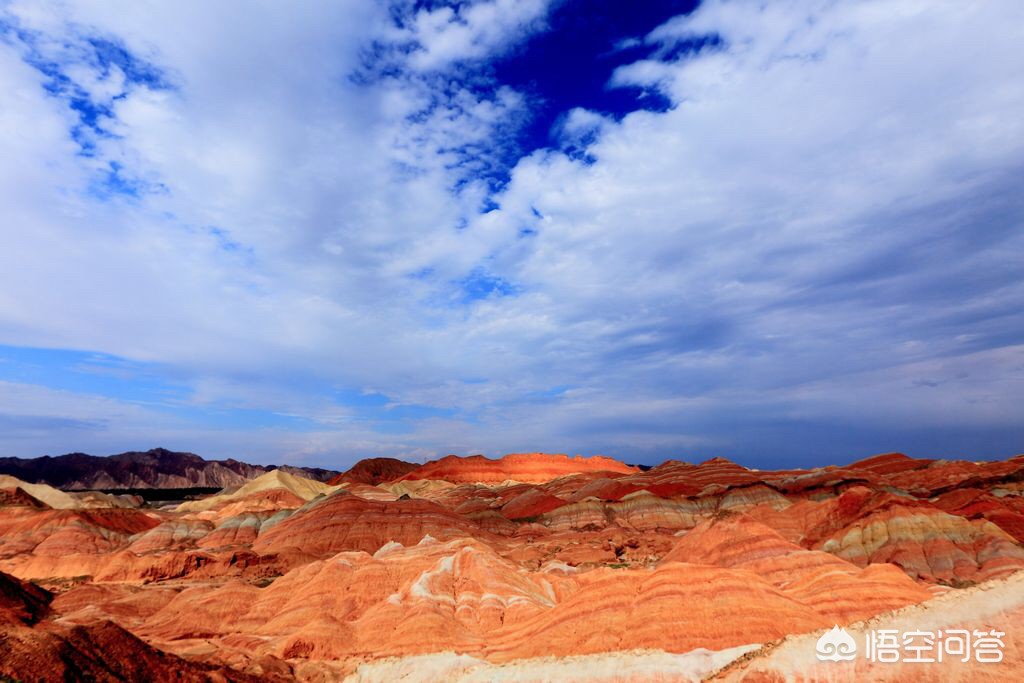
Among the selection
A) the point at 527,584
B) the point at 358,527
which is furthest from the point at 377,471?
the point at 527,584

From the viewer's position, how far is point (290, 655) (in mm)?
30812

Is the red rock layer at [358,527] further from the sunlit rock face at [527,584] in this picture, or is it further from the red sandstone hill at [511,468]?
the red sandstone hill at [511,468]

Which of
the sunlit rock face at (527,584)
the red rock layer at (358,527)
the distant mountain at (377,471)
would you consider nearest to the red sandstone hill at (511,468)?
the distant mountain at (377,471)

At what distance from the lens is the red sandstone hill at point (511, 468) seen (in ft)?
517

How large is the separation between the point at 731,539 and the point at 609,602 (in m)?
21.8

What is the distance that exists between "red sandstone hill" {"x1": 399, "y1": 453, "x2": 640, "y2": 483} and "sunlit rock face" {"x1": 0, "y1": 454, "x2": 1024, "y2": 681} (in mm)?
69129

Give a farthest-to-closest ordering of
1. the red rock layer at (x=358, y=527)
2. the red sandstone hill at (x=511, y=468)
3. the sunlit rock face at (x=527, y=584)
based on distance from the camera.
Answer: the red sandstone hill at (x=511, y=468) < the red rock layer at (x=358, y=527) < the sunlit rock face at (x=527, y=584)

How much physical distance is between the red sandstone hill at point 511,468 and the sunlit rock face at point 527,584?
227 feet

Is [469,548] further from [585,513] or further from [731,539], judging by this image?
[585,513]

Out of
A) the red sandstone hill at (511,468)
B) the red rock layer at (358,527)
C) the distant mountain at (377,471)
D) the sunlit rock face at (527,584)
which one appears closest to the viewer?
the sunlit rock face at (527,584)

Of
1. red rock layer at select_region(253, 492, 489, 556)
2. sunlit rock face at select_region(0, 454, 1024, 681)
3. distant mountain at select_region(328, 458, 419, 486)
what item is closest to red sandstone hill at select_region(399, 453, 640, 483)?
distant mountain at select_region(328, 458, 419, 486)

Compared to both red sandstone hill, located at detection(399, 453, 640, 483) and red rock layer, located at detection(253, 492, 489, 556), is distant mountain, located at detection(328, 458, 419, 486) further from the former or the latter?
red rock layer, located at detection(253, 492, 489, 556)

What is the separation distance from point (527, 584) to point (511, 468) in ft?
417

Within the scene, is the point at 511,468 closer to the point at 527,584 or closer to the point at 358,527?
the point at 358,527
